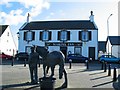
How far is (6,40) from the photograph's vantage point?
185ft

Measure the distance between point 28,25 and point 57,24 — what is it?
553cm

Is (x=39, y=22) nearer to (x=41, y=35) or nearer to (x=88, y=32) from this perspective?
(x=41, y=35)

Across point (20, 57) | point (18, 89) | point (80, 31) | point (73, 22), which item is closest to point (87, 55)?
point (80, 31)

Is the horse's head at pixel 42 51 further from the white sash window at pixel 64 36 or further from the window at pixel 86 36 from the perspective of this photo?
the white sash window at pixel 64 36

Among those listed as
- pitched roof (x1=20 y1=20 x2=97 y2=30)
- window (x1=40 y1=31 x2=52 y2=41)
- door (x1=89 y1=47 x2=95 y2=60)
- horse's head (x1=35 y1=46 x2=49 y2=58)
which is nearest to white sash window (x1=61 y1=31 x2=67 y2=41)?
pitched roof (x1=20 y1=20 x2=97 y2=30)

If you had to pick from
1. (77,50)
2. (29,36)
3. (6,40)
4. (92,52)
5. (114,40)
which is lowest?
(92,52)

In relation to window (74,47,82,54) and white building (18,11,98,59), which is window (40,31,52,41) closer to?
white building (18,11,98,59)

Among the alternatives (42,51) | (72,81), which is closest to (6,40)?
(72,81)

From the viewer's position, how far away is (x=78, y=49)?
4378 cm

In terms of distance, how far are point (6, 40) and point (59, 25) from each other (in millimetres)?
15872

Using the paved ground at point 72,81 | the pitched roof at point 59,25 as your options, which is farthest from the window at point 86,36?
the paved ground at point 72,81

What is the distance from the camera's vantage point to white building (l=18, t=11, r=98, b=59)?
43.5m

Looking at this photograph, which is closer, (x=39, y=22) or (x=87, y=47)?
(x=87, y=47)

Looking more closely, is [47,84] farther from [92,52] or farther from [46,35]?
[46,35]
